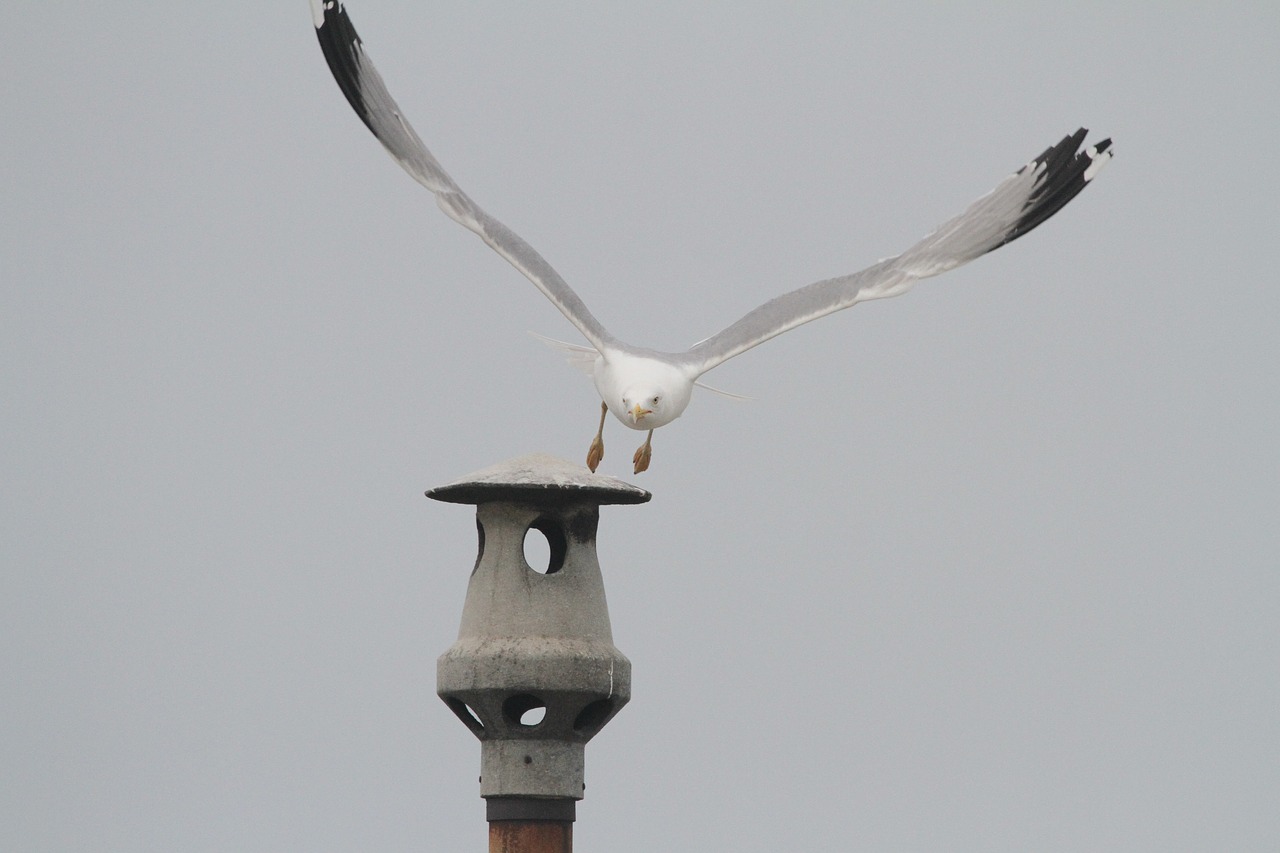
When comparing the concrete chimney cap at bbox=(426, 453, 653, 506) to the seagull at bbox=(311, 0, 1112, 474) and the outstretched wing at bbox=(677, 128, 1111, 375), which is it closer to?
the seagull at bbox=(311, 0, 1112, 474)

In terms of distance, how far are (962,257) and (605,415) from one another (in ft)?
11.0

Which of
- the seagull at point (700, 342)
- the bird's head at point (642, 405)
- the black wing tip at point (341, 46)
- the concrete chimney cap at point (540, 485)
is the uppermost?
the black wing tip at point (341, 46)

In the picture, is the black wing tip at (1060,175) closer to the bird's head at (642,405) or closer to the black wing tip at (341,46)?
the bird's head at (642,405)

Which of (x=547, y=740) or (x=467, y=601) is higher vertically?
(x=467, y=601)

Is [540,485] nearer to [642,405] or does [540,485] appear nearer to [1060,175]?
[642,405]

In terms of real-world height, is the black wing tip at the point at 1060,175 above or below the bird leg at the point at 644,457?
above

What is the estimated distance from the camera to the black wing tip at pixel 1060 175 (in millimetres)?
15492

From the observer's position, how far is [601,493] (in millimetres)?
13117

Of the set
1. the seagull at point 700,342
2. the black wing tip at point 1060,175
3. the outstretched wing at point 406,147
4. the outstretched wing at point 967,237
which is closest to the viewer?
the seagull at point 700,342

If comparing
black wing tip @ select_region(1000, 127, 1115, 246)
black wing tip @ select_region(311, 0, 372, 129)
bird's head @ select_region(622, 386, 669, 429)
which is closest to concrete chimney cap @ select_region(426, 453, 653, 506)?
bird's head @ select_region(622, 386, 669, 429)

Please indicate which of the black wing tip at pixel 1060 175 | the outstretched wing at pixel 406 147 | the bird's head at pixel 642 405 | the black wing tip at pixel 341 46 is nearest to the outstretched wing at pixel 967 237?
the black wing tip at pixel 1060 175

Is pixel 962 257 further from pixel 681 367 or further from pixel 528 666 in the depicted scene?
pixel 528 666

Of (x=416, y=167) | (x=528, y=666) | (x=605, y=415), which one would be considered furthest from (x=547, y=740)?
(x=416, y=167)

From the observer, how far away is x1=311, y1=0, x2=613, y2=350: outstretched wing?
14.2 metres
